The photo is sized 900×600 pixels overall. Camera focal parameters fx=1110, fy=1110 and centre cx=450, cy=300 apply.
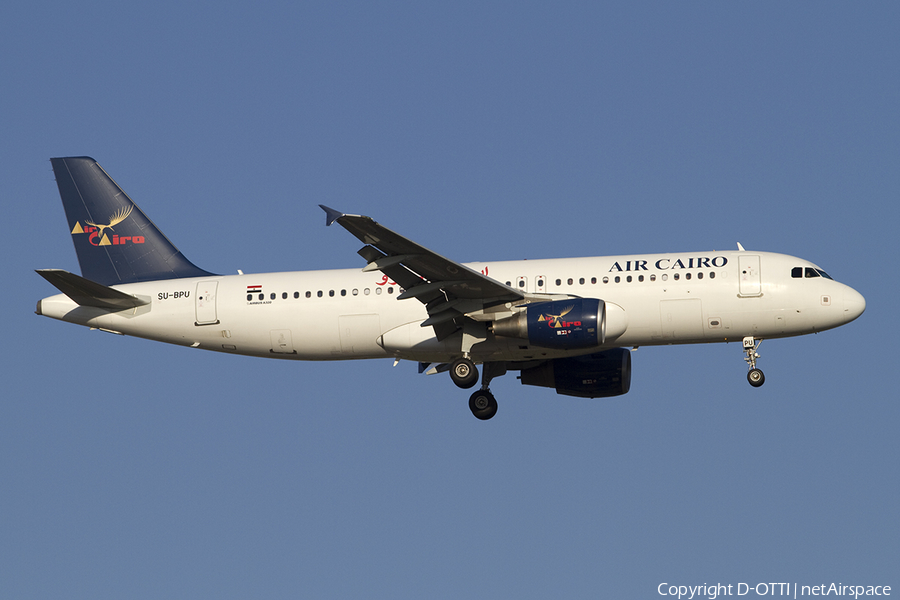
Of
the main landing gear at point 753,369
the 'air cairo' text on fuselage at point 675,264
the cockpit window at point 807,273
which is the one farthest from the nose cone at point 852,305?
the 'air cairo' text on fuselage at point 675,264

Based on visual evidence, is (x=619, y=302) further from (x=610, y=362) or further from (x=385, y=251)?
(x=385, y=251)

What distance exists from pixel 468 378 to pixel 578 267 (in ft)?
16.6

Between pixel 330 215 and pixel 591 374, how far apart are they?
45.1ft

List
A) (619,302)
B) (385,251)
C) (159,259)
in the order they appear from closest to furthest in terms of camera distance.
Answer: (385,251)
(619,302)
(159,259)

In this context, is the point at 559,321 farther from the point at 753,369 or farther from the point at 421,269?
the point at 753,369

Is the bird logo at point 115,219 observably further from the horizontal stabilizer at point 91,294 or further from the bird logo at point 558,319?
the bird logo at point 558,319

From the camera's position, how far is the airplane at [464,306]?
3409cm

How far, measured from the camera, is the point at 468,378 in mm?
35781

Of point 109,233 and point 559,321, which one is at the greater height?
point 109,233

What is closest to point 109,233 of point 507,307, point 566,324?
point 507,307

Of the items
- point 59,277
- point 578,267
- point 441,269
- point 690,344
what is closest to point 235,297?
point 59,277

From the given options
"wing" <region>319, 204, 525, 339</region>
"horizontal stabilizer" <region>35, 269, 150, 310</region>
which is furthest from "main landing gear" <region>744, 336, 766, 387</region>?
"horizontal stabilizer" <region>35, 269, 150, 310</region>

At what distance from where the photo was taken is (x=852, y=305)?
3500cm

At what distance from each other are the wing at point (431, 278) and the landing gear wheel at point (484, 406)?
10.7ft
